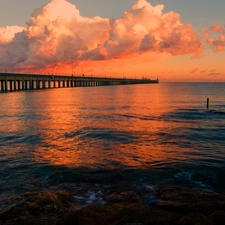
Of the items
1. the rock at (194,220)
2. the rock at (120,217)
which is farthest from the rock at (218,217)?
the rock at (120,217)

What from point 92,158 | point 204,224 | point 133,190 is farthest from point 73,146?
point 204,224

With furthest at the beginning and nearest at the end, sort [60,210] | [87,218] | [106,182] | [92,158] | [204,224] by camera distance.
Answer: [92,158] → [106,182] → [60,210] → [87,218] → [204,224]

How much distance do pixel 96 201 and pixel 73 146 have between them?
10728mm

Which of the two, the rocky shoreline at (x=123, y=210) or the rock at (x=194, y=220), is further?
the rocky shoreline at (x=123, y=210)

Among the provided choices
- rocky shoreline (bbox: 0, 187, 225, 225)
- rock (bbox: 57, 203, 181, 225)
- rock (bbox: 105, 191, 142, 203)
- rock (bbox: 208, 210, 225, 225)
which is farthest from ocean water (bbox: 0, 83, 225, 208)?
rock (bbox: 208, 210, 225, 225)

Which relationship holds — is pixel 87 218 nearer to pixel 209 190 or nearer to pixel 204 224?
pixel 204 224

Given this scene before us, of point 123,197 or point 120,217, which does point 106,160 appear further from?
point 120,217

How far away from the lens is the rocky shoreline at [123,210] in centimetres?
781

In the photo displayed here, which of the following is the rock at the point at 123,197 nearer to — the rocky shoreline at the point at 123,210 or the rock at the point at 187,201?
the rocky shoreline at the point at 123,210

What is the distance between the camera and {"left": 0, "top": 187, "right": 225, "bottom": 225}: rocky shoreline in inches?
307

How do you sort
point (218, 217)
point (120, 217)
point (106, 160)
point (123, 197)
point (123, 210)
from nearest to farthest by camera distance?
point (218, 217), point (120, 217), point (123, 210), point (123, 197), point (106, 160)

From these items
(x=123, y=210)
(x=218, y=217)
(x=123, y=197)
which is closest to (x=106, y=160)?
(x=123, y=197)

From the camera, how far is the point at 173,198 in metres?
10.3

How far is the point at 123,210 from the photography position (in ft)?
28.9
